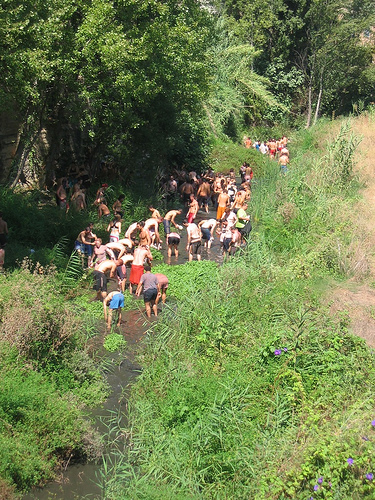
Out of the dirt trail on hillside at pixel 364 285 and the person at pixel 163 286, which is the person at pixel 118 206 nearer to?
the person at pixel 163 286

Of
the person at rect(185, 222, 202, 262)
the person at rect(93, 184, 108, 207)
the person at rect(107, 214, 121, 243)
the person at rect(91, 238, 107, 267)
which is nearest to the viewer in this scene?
the person at rect(91, 238, 107, 267)

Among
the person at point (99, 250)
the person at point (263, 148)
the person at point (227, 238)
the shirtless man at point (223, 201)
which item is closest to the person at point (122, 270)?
the person at point (99, 250)

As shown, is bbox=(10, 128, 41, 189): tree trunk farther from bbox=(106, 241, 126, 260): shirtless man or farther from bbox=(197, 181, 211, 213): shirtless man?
bbox=(197, 181, 211, 213): shirtless man

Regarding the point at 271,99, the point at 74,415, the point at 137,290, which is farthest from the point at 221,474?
the point at 271,99

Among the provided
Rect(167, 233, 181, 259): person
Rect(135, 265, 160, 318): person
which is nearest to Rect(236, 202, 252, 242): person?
Rect(167, 233, 181, 259): person

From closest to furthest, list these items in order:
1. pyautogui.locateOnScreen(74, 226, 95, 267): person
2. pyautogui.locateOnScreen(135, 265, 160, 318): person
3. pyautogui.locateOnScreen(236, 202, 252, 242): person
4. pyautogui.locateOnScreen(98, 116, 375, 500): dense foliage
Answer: pyautogui.locateOnScreen(98, 116, 375, 500): dense foliage, pyautogui.locateOnScreen(135, 265, 160, 318): person, pyautogui.locateOnScreen(74, 226, 95, 267): person, pyautogui.locateOnScreen(236, 202, 252, 242): person

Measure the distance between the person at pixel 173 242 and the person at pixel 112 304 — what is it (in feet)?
13.9

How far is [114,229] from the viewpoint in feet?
49.1

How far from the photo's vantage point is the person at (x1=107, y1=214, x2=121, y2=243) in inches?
587

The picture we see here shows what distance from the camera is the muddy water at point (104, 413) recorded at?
7.50 metres

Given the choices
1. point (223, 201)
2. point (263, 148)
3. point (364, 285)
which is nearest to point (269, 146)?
point (263, 148)

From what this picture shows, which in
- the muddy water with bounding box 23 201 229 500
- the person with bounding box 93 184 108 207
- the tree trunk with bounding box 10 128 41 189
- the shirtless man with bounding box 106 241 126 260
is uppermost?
the tree trunk with bounding box 10 128 41 189

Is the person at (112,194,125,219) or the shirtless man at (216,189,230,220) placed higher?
the person at (112,194,125,219)

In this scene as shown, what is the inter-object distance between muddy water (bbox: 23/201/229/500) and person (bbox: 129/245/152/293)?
0.74 meters
